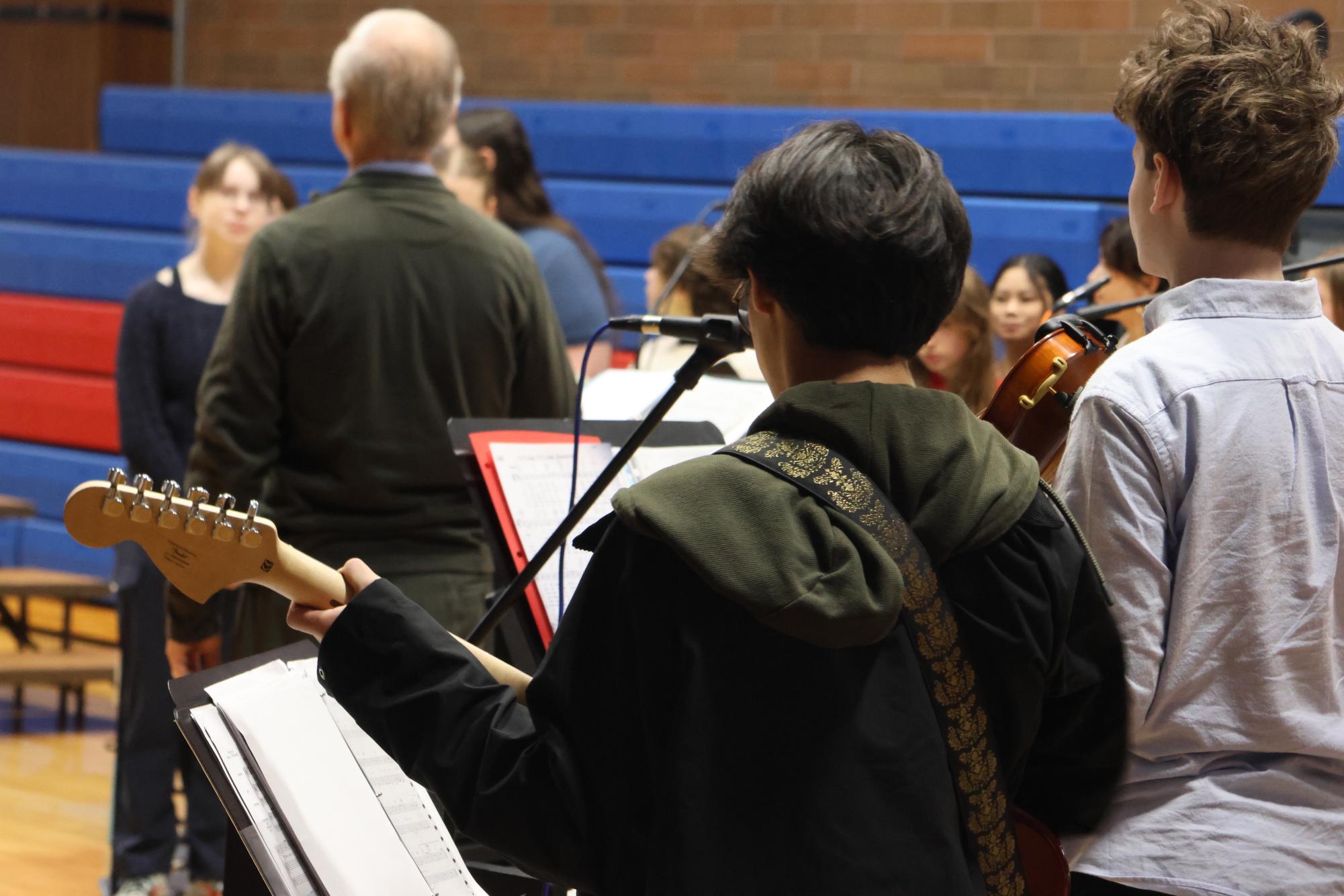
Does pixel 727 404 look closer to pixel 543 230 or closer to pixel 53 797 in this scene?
pixel 543 230

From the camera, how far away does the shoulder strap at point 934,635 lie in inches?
41.6

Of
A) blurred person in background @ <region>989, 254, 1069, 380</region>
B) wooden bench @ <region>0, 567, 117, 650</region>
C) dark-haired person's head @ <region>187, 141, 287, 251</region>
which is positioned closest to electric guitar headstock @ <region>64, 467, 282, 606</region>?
dark-haired person's head @ <region>187, 141, 287, 251</region>

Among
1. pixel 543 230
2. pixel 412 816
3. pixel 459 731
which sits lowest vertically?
pixel 412 816

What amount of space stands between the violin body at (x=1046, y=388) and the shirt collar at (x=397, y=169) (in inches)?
49.7

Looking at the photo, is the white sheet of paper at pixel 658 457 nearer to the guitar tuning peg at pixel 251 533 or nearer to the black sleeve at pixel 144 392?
the guitar tuning peg at pixel 251 533

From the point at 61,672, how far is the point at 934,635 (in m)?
3.76

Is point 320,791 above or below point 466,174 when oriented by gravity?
below

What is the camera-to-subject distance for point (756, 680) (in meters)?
1.04

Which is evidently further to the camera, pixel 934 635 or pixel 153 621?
pixel 153 621

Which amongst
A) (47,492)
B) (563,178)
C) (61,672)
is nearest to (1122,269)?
(563,178)

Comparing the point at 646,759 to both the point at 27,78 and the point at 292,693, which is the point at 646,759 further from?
the point at 27,78

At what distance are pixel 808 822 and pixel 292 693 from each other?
664 millimetres

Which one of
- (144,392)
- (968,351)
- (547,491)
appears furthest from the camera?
(144,392)

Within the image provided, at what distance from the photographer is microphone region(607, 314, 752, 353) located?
1.43 m
